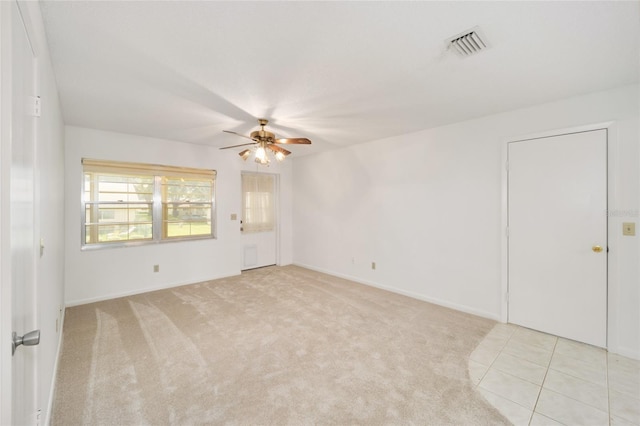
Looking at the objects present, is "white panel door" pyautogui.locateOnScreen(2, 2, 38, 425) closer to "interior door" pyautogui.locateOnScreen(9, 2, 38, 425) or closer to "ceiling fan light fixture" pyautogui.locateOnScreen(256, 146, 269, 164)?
"interior door" pyautogui.locateOnScreen(9, 2, 38, 425)

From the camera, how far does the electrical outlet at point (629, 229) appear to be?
2.50 m

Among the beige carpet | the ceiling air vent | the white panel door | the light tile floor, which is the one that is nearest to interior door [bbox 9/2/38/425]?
the white panel door

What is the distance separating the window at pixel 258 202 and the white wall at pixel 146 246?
22 cm

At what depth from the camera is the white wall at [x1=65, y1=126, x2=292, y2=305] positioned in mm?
3762

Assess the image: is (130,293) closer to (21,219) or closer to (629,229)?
(21,219)

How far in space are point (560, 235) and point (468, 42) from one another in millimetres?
2306

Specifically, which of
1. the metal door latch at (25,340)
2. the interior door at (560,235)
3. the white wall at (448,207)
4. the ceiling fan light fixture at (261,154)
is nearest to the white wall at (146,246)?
the white wall at (448,207)

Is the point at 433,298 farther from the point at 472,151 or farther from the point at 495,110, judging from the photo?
the point at 495,110

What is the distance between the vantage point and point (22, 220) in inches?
43.7

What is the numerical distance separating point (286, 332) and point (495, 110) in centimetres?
345

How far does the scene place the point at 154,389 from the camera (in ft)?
6.70

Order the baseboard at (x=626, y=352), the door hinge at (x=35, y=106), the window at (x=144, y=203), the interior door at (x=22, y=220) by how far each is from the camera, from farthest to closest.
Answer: the window at (x=144, y=203)
the baseboard at (x=626, y=352)
the door hinge at (x=35, y=106)
the interior door at (x=22, y=220)

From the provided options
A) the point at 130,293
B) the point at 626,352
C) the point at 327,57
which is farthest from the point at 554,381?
the point at 130,293

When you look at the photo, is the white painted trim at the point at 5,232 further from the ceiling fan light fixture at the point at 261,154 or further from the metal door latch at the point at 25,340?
the ceiling fan light fixture at the point at 261,154
